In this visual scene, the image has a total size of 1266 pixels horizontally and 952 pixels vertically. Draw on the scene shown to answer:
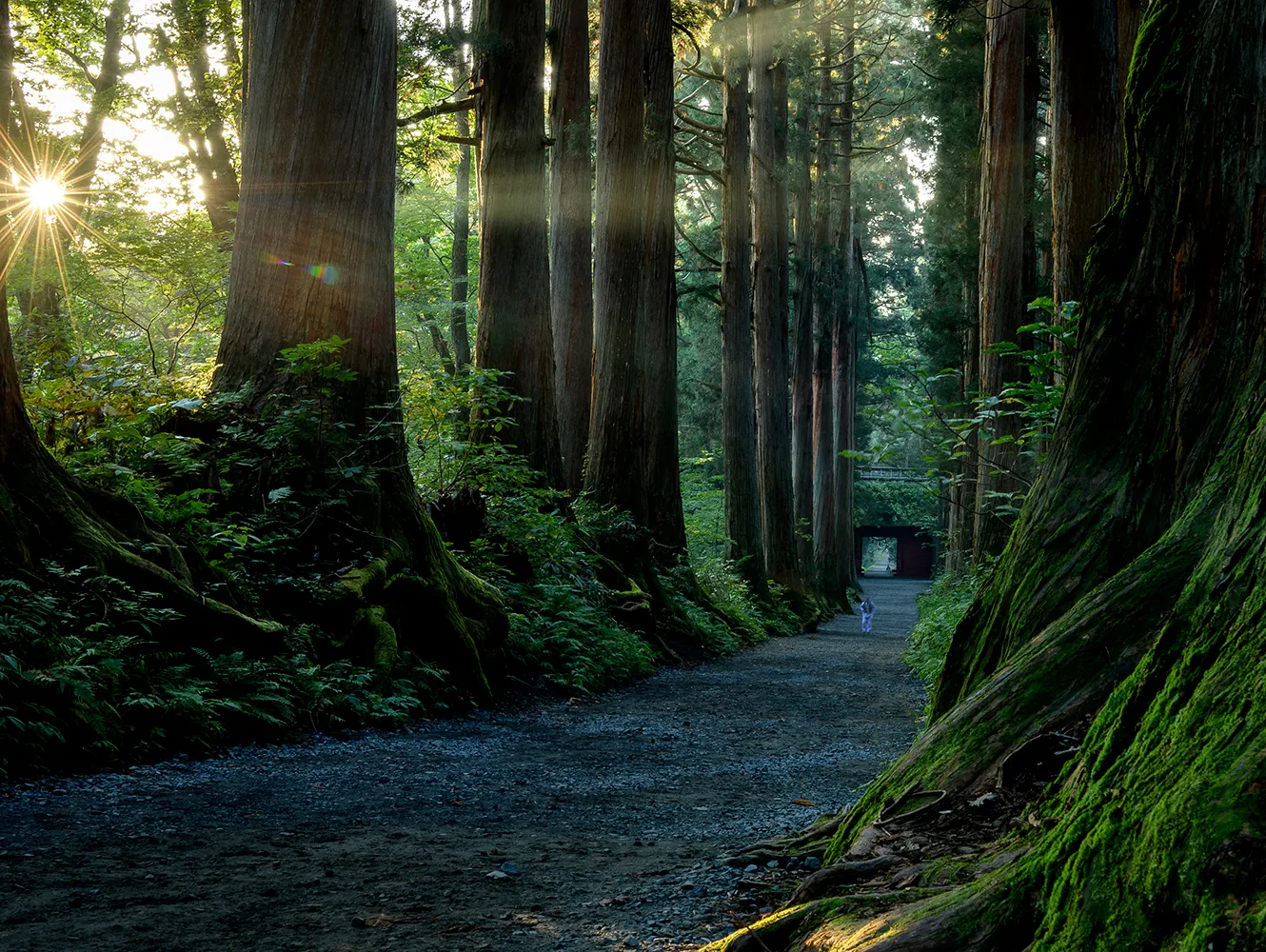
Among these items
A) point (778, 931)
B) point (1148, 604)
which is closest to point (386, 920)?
point (778, 931)

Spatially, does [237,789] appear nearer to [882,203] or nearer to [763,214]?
[763,214]

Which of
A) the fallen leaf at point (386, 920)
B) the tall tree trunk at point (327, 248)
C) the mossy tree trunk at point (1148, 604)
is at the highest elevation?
the tall tree trunk at point (327, 248)

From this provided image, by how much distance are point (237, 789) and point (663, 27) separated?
14.1 m

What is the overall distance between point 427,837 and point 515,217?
1046 cm

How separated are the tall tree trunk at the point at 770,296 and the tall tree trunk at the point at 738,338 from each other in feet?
5.07

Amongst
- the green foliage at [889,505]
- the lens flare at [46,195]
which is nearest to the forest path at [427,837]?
the lens flare at [46,195]

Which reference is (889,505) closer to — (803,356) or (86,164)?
(803,356)

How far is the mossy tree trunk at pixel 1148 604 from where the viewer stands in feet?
5.71

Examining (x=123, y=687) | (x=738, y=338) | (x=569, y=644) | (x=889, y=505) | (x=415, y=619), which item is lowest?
(x=569, y=644)

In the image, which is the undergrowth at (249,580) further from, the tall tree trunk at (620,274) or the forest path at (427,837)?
the tall tree trunk at (620,274)

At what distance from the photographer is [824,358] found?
33312mm

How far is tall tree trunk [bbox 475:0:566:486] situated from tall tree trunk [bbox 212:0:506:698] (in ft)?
15.5

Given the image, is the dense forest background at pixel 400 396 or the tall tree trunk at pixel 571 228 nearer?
the dense forest background at pixel 400 396

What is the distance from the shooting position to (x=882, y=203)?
45500mm
